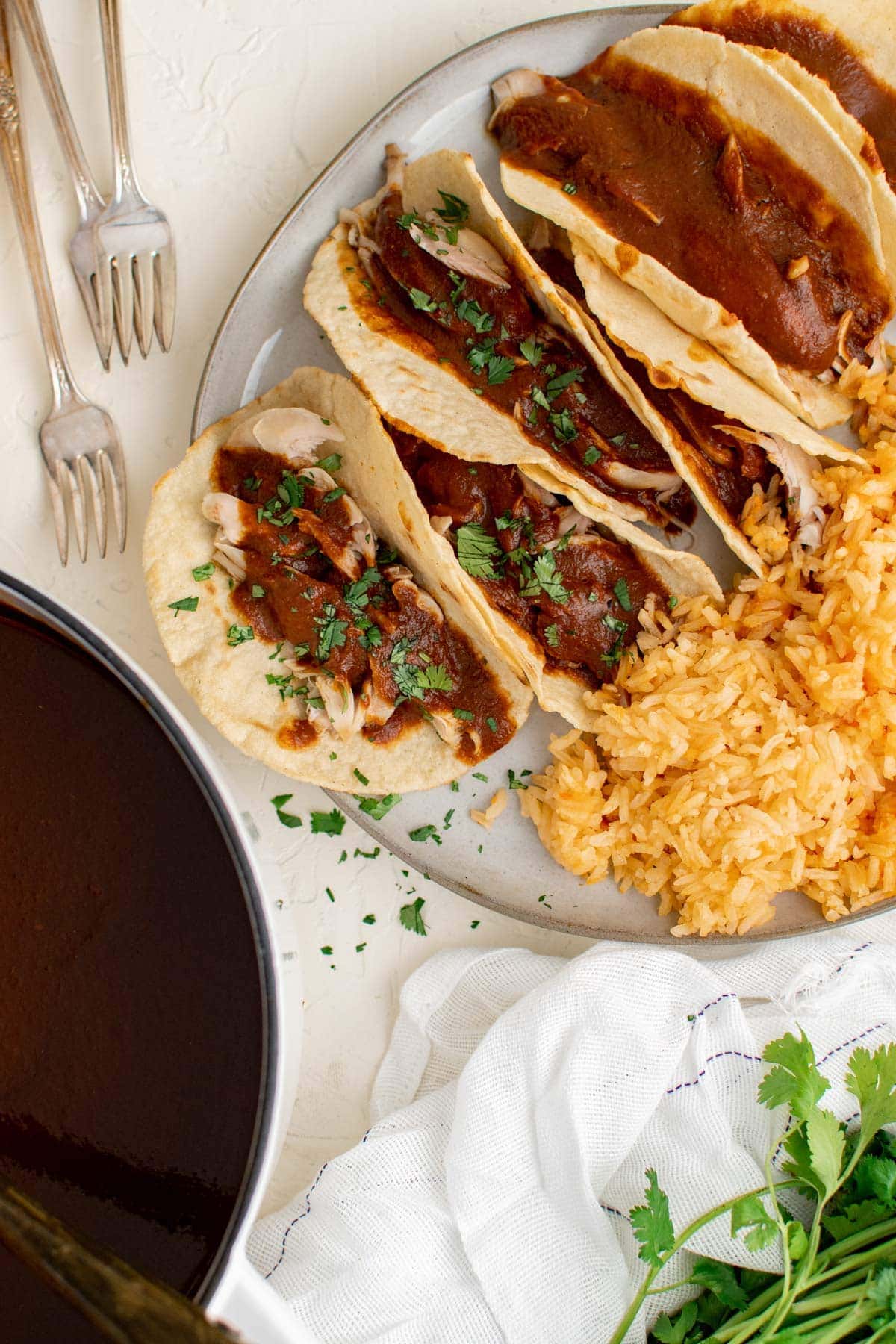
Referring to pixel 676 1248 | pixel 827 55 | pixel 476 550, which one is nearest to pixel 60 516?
pixel 476 550

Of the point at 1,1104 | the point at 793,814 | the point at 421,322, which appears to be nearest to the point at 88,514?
the point at 421,322

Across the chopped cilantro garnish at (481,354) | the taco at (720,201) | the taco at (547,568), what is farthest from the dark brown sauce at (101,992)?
the taco at (720,201)

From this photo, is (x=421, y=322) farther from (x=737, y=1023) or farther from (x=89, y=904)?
(x=737, y=1023)

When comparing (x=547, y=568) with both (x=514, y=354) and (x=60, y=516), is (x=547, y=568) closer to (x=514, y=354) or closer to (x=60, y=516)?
(x=514, y=354)

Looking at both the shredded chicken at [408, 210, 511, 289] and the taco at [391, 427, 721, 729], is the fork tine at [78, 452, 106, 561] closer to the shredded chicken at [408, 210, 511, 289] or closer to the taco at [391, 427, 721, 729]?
the taco at [391, 427, 721, 729]

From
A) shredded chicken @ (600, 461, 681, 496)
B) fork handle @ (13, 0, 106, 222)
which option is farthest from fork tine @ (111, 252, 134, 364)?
shredded chicken @ (600, 461, 681, 496)

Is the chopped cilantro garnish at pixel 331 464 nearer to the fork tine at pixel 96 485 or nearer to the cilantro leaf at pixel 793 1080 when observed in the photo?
the fork tine at pixel 96 485

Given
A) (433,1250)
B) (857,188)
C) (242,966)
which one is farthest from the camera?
(433,1250)
